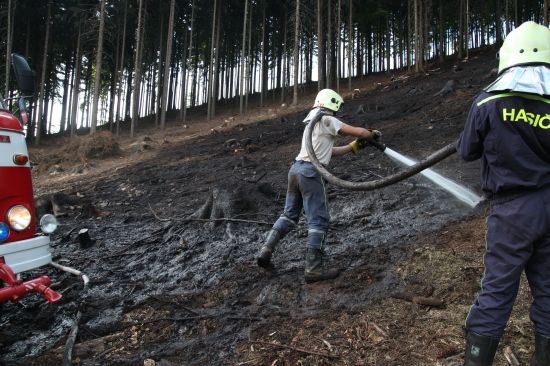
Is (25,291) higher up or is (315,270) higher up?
(25,291)

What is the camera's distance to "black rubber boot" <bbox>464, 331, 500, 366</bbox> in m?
2.59

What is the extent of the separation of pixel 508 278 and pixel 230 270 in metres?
3.43

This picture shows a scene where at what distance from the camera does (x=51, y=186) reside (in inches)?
580

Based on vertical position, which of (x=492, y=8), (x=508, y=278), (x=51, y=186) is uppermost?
(x=492, y=8)

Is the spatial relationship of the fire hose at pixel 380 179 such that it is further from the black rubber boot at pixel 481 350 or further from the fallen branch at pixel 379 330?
the black rubber boot at pixel 481 350

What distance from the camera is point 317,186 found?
485 centimetres

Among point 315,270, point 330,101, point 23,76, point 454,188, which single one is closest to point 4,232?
point 23,76

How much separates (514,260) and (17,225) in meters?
3.81

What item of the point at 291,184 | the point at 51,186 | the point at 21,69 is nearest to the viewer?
the point at 21,69

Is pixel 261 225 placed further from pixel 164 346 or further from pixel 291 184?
pixel 164 346

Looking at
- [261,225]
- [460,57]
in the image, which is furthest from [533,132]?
[460,57]

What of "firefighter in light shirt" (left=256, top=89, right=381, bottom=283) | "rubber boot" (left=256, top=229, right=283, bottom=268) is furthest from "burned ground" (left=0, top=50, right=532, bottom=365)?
"firefighter in light shirt" (left=256, top=89, right=381, bottom=283)

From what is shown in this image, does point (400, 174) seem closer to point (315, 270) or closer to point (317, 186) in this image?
point (317, 186)

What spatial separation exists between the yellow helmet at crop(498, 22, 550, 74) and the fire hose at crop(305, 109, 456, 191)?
685 millimetres
